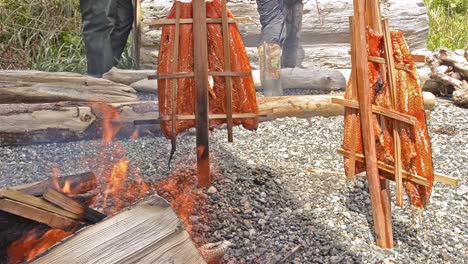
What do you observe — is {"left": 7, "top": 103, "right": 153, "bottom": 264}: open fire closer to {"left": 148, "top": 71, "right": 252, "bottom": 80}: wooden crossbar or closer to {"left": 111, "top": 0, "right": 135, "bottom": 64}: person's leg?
{"left": 148, "top": 71, "right": 252, "bottom": 80}: wooden crossbar

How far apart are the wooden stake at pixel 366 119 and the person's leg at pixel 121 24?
4710 millimetres

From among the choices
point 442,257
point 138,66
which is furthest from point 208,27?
point 138,66

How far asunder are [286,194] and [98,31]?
3513 millimetres

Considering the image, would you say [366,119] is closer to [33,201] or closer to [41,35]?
[33,201]

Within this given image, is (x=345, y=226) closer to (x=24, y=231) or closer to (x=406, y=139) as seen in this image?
(x=406, y=139)

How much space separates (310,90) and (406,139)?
3.99m

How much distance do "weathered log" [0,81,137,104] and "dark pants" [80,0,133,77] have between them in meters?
0.88

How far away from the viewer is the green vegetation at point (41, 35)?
26.8ft

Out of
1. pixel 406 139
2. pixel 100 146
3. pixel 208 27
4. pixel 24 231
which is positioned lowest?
pixel 100 146

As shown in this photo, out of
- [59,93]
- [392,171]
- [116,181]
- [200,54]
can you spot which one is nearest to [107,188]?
[116,181]

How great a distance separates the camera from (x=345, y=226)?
3498 millimetres

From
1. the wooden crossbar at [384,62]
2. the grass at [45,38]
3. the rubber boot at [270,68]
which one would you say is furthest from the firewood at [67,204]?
the grass at [45,38]

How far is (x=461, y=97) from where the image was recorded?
658cm

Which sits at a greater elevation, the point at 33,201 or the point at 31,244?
the point at 33,201
